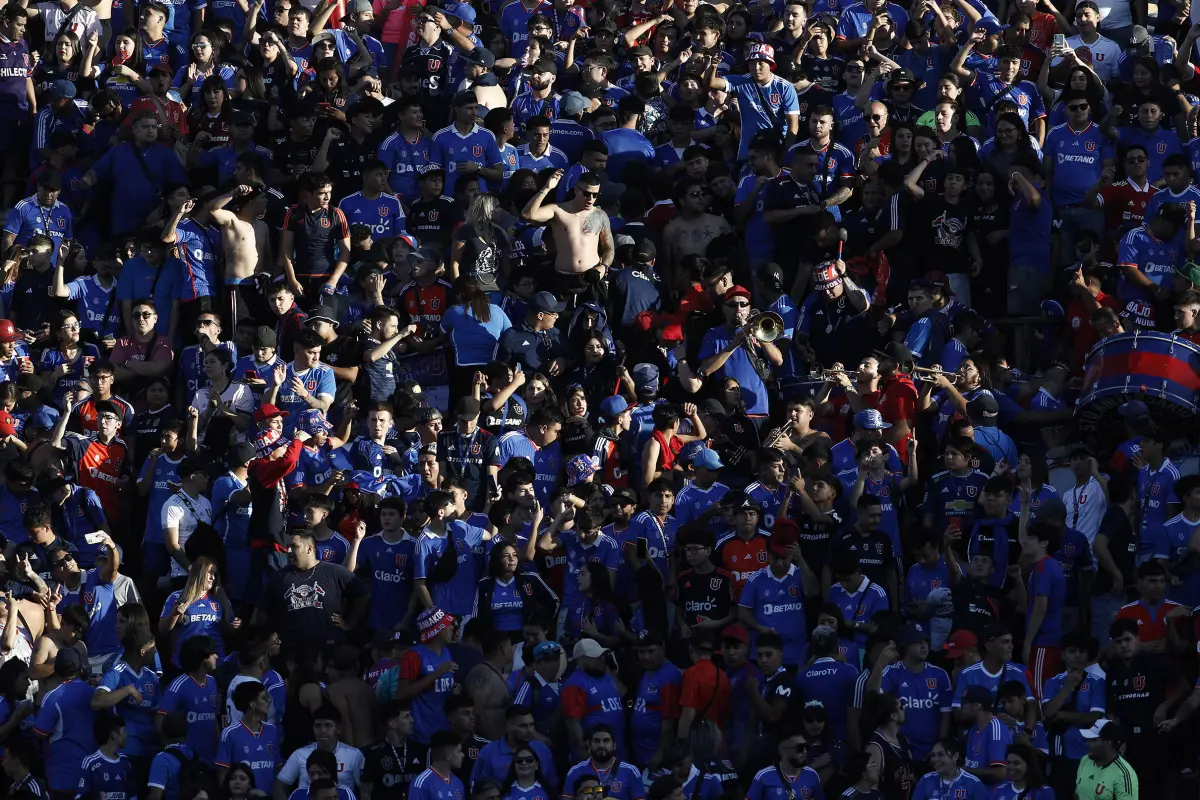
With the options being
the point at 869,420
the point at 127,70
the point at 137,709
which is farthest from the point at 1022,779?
the point at 127,70

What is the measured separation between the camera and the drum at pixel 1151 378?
1855 cm

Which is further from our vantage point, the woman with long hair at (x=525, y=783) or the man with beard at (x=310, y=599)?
the man with beard at (x=310, y=599)

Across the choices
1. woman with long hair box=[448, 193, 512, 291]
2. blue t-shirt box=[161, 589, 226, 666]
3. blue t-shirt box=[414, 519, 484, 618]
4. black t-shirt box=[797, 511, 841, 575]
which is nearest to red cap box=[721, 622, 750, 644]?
black t-shirt box=[797, 511, 841, 575]

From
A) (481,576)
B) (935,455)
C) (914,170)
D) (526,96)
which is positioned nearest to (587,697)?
(481,576)

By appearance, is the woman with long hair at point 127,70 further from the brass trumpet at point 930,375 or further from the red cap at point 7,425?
the brass trumpet at point 930,375

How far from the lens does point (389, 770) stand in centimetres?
1702

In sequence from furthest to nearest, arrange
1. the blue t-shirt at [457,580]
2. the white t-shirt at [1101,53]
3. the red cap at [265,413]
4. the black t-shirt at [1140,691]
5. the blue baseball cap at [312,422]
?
the white t-shirt at [1101,53] → the blue baseball cap at [312,422] → the red cap at [265,413] → the blue t-shirt at [457,580] → the black t-shirt at [1140,691]

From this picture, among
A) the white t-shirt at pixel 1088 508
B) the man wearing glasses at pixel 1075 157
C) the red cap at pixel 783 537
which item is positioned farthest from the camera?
the man wearing glasses at pixel 1075 157

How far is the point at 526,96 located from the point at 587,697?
7.32m

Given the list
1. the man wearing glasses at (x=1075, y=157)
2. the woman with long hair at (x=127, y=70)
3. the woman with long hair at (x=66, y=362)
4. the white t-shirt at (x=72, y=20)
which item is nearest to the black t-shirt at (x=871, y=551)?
the man wearing glasses at (x=1075, y=157)

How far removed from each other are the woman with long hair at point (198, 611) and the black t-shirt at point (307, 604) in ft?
1.18

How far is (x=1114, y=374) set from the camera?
1867 centimetres

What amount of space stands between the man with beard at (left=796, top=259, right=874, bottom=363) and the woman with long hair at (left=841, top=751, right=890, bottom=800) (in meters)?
4.30

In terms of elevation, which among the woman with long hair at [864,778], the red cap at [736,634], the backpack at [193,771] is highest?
the red cap at [736,634]
